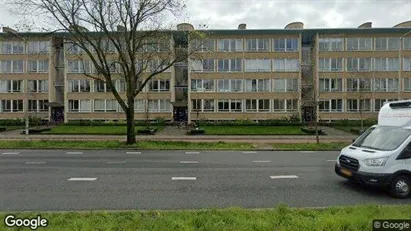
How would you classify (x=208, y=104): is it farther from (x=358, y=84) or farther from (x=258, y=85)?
(x=358, y=84)

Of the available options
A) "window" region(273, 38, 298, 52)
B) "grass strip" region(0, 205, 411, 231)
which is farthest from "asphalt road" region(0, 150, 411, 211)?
"window" region(273, 38, 298, 52)

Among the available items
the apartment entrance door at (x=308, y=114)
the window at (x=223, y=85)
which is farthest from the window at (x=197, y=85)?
the apartment entrance door at (x=308, y=114)

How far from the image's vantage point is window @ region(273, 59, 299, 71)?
48.4m

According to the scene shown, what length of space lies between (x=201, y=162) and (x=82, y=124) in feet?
110

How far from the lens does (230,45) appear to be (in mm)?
49312

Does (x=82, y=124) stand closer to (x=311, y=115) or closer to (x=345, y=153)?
(x=311, y=115)

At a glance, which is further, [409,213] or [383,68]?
[383,68]

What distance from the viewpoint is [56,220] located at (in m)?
5.27

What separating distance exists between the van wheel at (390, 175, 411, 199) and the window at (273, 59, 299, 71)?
138 feet

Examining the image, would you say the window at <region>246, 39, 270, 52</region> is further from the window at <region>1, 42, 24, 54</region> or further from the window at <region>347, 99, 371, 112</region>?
the window at <region>1, 42, 24, 54</region>

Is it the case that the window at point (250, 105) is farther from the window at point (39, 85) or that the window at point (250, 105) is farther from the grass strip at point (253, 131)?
the window at point (39, 85)

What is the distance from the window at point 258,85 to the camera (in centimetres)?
4862

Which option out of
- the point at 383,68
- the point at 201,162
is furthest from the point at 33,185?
the point at 383,68

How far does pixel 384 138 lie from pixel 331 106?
42.3m
